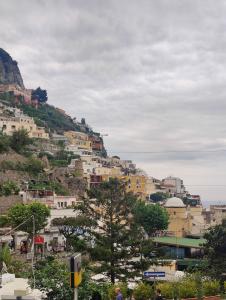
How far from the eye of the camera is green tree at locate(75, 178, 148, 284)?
22031 millimetres

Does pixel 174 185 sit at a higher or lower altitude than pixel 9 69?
lower

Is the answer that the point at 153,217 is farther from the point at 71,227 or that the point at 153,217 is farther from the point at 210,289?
the point at 210,289

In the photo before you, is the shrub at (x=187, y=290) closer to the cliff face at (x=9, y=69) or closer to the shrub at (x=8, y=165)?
the shrub at (x=8, y=165)

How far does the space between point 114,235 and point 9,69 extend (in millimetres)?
123894

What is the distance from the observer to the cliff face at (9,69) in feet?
451

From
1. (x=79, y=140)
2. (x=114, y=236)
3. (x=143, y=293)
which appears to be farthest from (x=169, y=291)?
(x=79, y=140)

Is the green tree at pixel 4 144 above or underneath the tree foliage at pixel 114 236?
above

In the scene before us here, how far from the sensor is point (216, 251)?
33719mm

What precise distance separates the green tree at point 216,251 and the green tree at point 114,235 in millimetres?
8143

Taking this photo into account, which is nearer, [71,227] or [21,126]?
[71,227]

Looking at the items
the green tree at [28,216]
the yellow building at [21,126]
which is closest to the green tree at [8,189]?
the green tree at [28,216]

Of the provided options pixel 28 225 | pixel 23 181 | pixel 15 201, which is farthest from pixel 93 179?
pixel 28 225

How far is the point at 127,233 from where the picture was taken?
23172mm

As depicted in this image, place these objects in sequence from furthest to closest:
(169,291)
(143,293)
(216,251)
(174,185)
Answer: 1. (174,185)
2. (216,251)
3. (143,293)
4. (169,291)
